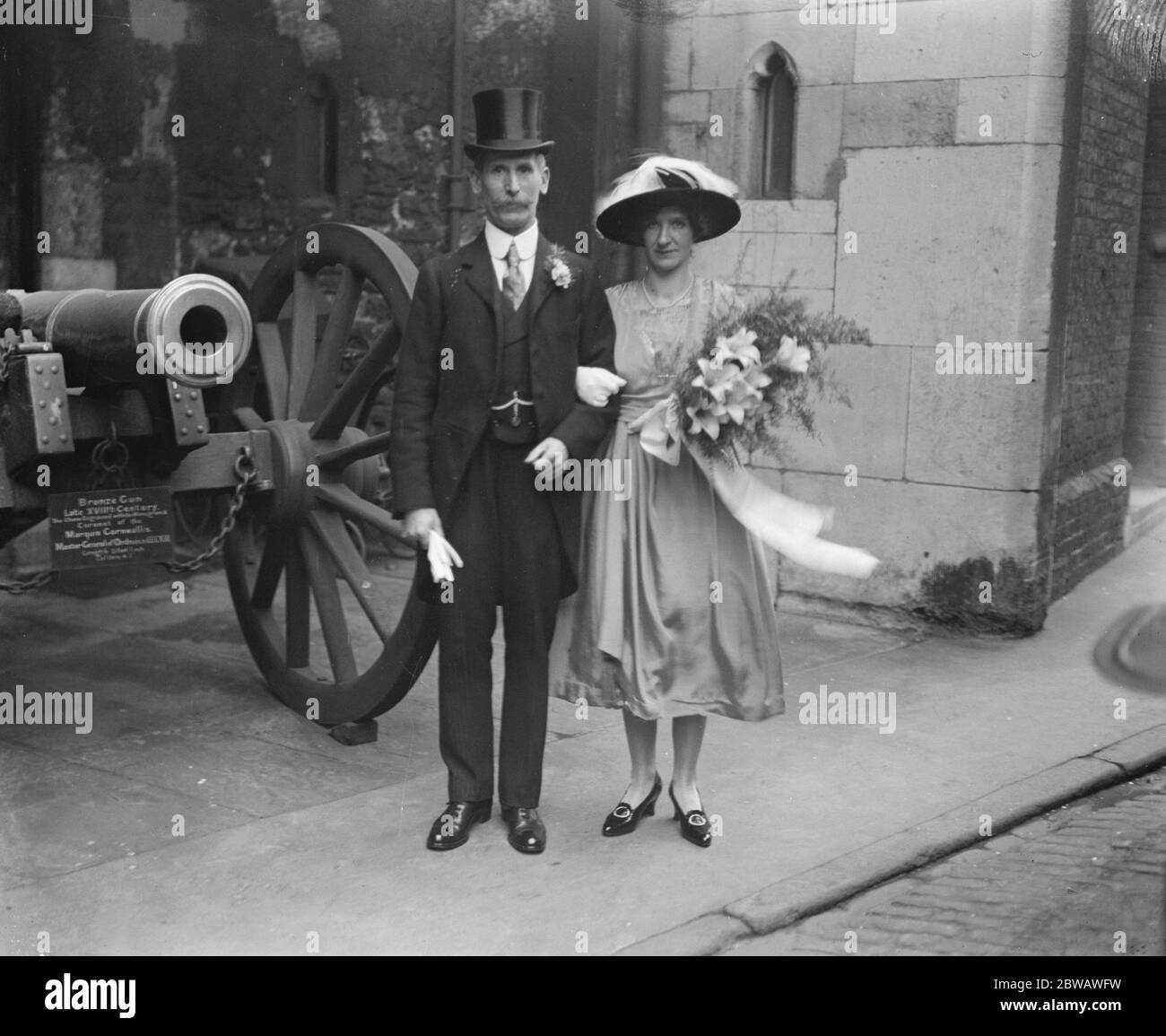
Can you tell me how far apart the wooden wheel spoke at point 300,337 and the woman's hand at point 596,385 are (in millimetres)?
1483

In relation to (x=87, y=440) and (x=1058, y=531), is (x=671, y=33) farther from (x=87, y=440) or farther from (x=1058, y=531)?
(x=87, y=440)

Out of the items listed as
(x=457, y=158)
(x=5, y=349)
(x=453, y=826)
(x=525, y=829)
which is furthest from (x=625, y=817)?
(x=457, y=158)

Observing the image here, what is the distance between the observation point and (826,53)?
6977 millimetres

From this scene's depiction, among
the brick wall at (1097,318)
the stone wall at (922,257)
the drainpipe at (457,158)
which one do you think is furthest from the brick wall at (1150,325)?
the drainpipe at (457,158)

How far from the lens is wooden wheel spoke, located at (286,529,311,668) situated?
5.34 m

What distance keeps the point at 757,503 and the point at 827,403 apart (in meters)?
2.92

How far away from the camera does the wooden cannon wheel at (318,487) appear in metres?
5.00

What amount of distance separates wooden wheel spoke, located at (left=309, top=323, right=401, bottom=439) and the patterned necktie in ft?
2.56

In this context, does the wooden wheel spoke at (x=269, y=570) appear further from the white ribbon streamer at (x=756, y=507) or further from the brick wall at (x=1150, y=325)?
the brick wall at (x=1150, y=325)

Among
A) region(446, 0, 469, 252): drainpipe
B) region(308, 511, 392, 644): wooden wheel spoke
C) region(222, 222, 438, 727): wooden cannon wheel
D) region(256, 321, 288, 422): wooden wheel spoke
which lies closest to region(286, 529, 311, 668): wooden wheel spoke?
region(222, 222, 438, 727): wooden cannon wheel

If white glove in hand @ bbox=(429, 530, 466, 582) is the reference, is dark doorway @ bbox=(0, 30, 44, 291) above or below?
above

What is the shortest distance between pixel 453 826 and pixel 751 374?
4.57ft

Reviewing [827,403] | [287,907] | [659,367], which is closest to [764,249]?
[827,403]

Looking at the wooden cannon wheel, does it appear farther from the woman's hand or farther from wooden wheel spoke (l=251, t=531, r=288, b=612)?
the woman's hand
